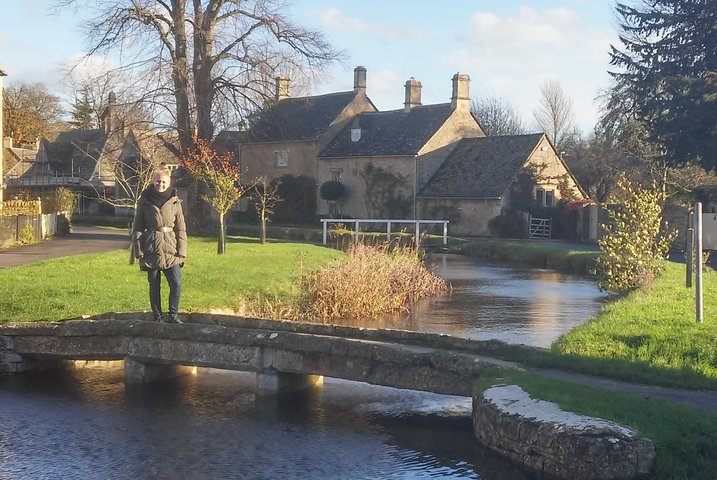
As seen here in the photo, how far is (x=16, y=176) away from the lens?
2938 inches

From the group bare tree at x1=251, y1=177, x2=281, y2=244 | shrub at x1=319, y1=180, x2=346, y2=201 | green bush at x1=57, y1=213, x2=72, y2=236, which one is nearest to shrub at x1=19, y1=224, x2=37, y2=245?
green bush at x1=57, y1=213, x2=72, y2=236

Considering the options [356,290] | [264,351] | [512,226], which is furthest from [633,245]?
[512,226]

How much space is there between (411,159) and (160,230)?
4060cm

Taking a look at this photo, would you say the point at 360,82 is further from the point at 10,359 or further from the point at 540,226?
the point at 10,359

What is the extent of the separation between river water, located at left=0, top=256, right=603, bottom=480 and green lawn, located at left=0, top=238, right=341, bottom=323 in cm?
131

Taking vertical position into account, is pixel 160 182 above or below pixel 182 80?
below

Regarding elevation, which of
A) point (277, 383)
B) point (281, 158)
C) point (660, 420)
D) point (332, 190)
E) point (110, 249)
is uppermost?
point (281, 158)

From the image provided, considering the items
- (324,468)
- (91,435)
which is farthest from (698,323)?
(91,435)

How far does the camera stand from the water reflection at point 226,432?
28.5 feet

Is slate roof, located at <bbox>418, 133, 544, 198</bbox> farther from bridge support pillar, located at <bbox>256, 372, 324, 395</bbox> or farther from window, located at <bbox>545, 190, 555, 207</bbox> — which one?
bridge support pillar, located at <bbox>256, 372, 324, 395</bbox>

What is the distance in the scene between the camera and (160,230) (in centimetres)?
1194

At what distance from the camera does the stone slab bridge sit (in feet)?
24.6

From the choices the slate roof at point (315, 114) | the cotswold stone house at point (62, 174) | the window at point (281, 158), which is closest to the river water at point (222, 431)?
the slate roof at point (315, 114)

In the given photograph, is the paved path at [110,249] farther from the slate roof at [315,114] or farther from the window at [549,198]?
the window at [549,198]
